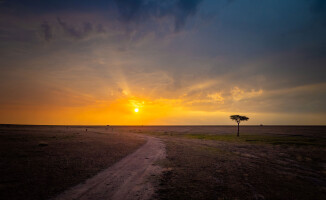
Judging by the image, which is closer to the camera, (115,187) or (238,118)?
(115,187)

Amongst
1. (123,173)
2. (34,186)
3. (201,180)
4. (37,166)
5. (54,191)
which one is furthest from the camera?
(37,166)

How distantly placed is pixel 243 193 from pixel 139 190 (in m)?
6.86

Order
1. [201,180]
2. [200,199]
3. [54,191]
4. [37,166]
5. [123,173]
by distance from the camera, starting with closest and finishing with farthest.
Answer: [200,199] → [54,191] → [201,180] → [123,173] → [37,166]

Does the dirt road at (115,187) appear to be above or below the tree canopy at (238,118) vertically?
below

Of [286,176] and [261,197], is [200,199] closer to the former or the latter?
[261,197]

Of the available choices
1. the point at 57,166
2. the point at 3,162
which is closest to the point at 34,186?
the point at 57,166

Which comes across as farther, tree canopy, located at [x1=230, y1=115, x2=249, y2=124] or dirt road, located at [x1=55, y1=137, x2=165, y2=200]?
tree canopy, located at [x1=230, y1=115, x2=249, y2=124]

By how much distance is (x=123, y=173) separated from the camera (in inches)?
539

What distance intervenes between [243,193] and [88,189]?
33.6 ft

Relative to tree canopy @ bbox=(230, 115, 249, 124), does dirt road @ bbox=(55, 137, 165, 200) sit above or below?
below

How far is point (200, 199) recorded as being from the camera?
8938mm

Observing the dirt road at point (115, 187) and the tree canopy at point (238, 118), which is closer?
the dirt road at point (115, 187)

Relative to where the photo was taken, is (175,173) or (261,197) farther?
(175,173)

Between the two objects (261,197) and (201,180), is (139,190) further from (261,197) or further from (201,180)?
(261,197)
